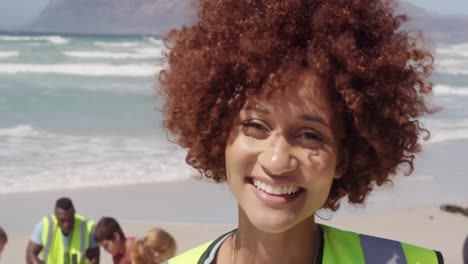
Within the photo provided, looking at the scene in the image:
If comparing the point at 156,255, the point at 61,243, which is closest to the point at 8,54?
the point at 61,243

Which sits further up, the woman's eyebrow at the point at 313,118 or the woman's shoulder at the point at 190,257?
the woman's eyebrow at the point at 313,118

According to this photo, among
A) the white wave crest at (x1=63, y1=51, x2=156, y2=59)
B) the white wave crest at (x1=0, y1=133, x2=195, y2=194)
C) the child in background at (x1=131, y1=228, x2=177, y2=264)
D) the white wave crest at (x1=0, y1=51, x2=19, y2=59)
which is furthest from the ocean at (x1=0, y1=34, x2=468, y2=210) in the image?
the white wave crest at (x1=63, y1=51, x2=156, y2=59)

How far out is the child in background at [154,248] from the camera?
18.6 feet

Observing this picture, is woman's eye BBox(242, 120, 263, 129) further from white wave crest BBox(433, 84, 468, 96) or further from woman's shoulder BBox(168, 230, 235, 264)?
white wave crest BBox(433, 84, 468, 96)

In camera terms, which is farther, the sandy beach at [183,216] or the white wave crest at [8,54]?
the white wave crest at [8,54]

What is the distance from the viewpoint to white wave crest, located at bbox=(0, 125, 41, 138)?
1341 centimetres

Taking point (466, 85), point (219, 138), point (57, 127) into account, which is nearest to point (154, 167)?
point (57, 127)

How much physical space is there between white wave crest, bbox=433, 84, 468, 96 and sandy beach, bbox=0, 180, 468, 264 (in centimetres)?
1304

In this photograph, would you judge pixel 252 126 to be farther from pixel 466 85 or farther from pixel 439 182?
pixel 466 85

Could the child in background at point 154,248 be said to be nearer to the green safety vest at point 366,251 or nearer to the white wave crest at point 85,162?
the green safety vest at point 366,251

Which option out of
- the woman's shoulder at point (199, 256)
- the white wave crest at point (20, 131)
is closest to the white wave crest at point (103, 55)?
the white wave crest at point (20, 131)

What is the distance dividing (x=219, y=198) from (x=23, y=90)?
11410mm

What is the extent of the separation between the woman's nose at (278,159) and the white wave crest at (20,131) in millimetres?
11862

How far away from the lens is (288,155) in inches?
76.3
